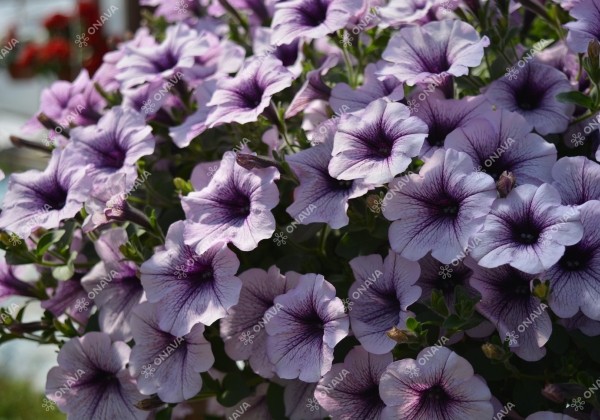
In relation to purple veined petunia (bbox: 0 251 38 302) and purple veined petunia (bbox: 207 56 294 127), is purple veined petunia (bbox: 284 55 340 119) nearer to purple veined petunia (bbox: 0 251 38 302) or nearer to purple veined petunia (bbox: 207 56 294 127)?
purple veined petunia (bbox: 207 56 294 127)

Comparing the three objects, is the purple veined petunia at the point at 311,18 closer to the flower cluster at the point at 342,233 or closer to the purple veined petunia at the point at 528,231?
the flower cluster at the point at 342,233

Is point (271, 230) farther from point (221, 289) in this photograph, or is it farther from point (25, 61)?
point (25, 61)

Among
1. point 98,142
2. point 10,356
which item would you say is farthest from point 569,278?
point 10,356

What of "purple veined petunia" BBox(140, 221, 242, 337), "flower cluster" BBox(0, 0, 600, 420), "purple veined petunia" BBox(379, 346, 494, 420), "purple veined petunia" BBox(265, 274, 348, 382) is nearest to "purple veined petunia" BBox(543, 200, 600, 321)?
"flower cluster" BBox(0, 0, 600, 420)

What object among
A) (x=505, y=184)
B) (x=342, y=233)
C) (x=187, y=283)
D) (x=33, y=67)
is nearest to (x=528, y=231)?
(x=505, y=184)

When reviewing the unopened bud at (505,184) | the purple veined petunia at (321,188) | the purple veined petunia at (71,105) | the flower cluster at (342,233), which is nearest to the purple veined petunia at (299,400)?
the flower cluster at (342,233)
